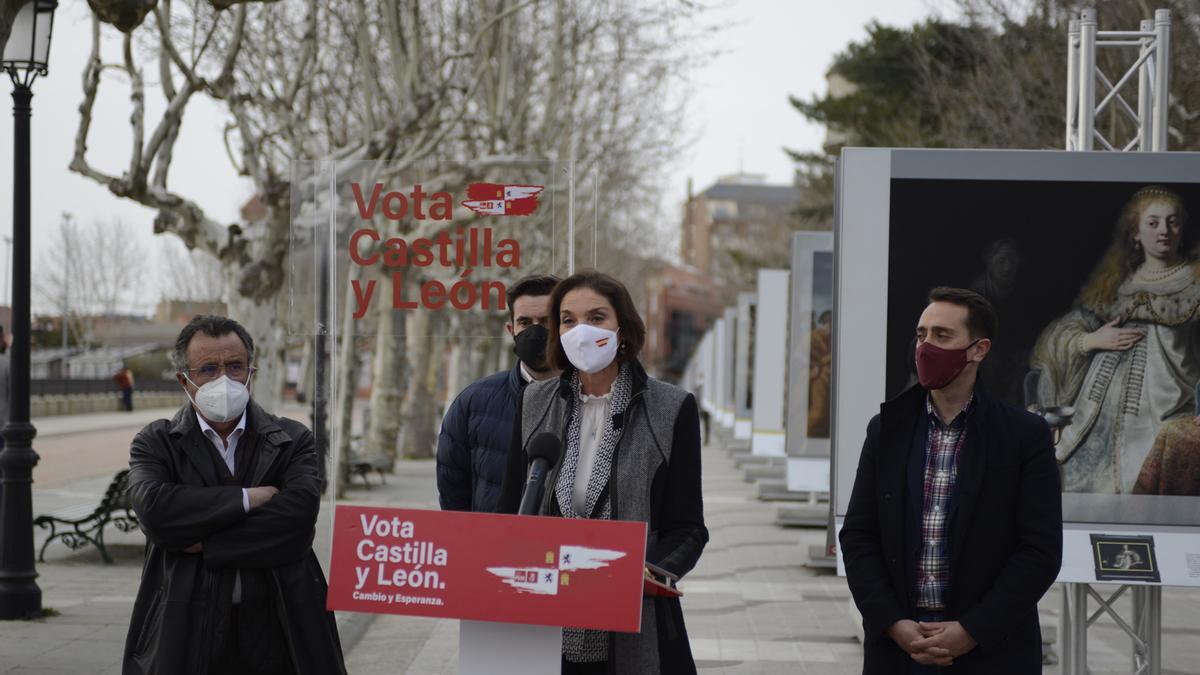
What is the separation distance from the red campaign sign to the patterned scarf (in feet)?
1.18

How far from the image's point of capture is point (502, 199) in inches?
281

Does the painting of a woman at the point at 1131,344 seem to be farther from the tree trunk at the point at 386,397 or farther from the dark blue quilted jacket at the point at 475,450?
the tree trunk at the point at 386,397

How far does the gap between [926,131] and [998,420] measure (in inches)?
1072

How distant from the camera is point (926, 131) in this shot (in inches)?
1201

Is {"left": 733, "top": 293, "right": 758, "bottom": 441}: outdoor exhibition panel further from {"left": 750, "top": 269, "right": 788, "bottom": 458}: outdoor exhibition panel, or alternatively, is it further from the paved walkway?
the paved walkway

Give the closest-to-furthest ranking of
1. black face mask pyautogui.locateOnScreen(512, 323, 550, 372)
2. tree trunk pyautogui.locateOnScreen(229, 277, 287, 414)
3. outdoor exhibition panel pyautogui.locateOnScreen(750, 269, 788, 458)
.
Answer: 1. black face mask pyautogui.locateOnScreen(512, 323, 550, 372)
2. tree trunk pyautogui.locateOnScreen(229, 277, 287, 414)
3. outdoor exhibition panel pyautogui.locateOnScreen(750, 269, 788, 458)

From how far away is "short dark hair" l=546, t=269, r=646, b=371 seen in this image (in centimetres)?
390

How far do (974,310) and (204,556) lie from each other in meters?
2.43

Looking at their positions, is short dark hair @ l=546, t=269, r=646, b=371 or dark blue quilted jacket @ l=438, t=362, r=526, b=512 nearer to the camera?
short dark hair @ l=546, t=269, r=646, b=371

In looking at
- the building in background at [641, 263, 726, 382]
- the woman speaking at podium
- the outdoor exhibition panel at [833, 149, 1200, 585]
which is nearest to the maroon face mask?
the woman speaking at podium

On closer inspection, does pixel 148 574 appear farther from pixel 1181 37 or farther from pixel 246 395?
pixel 1181 37

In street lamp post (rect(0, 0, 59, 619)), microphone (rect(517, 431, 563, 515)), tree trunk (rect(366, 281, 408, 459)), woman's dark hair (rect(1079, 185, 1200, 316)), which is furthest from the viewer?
tree trunk (rect(366, 281, 408, 459))

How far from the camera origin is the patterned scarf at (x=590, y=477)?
373 centimetres

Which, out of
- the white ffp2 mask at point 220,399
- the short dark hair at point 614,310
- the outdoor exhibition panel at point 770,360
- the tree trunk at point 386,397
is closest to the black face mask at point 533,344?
the short dark hair at point 614,310
